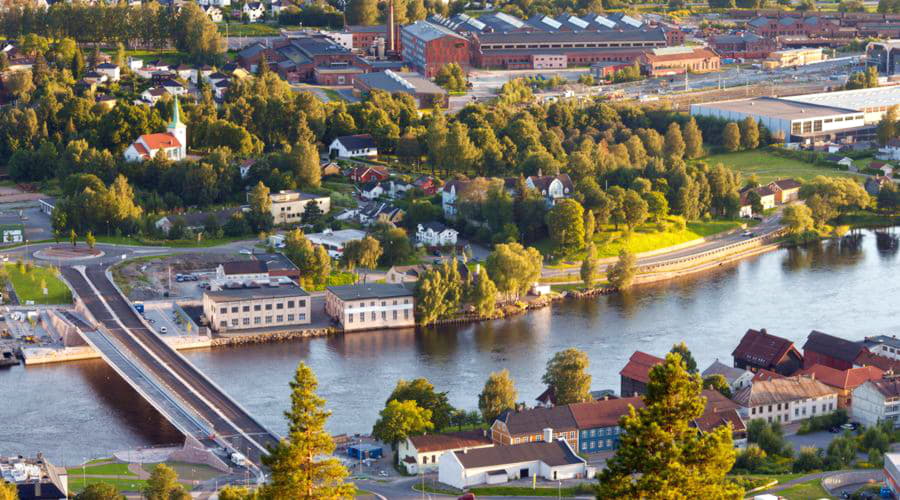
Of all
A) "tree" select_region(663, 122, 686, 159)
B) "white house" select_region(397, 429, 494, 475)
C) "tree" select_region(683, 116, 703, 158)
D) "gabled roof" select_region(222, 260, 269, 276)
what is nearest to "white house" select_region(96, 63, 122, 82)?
"tree" select_region(663, 122, 686, 159)

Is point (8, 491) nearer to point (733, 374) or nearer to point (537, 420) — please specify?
point (537, 420)

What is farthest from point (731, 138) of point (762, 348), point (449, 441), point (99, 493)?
point (99, 493)

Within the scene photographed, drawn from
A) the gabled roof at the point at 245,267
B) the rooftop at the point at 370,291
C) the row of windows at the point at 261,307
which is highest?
the gabled roof at the point at 245,267

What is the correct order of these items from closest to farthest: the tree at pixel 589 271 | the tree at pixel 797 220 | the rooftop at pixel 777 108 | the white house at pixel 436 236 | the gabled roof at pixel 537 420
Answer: the gabled roof at pixel 537 420 → the tree at pixel 589 271 → the white house at pixel 436 236 → the tree at pixel 797 220 → the rooftop at pixel 777 108

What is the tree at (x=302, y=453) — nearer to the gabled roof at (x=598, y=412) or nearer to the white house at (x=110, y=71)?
the gabled roof at (x=598, y=412)

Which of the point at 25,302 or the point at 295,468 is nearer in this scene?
the point at 295,468

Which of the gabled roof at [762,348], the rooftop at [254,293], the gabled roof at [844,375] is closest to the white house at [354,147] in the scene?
the rooftop at [254,293]

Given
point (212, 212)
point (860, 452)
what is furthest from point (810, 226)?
point (860, 452)

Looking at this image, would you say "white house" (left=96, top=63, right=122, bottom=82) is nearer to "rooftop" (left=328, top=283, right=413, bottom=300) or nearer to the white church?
the white church

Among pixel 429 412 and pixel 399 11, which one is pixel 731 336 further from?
pixel 399 11
